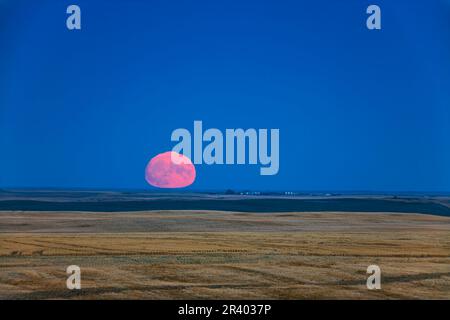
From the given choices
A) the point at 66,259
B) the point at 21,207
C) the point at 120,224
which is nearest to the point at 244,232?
the point at 120,224

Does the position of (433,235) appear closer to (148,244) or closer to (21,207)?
(148,244)

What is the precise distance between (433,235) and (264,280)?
3.88 meters

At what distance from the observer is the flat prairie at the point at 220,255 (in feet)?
22.5

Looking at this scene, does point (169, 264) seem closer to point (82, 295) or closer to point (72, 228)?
point (82, 295)

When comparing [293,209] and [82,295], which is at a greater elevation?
[293,209]

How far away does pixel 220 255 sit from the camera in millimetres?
7887

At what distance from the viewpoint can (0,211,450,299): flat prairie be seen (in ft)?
22.5

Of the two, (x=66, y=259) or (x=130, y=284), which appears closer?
(x=130, y=284)

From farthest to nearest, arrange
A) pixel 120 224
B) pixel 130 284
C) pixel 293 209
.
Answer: pixel 293 209
pixel 120 224
pixel 130 284

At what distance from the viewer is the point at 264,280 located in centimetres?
721

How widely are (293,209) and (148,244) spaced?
12.8 ft
